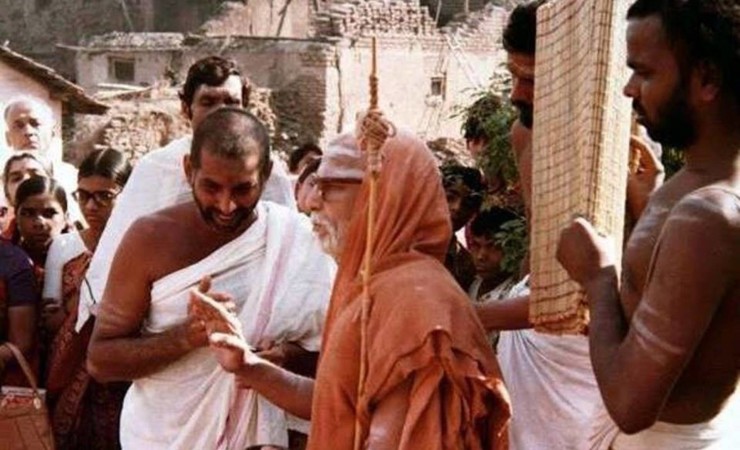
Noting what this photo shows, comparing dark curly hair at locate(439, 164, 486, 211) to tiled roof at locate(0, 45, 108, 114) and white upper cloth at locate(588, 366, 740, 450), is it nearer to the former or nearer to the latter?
white upper cloth at locate(588, 366, 740, 450)

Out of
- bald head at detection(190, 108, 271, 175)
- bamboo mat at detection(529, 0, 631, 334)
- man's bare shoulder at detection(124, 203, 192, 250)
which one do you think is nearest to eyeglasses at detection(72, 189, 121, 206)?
man's bare shoulder at detection(124, 203, 192, 250)

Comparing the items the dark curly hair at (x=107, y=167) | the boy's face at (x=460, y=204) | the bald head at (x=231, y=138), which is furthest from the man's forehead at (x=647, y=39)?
the dark curly hair at (x=107, y=167)

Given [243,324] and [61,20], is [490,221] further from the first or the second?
[61,20]

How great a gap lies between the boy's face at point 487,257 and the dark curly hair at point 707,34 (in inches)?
114

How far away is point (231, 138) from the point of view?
14.0 ft

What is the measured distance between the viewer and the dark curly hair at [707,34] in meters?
2.75

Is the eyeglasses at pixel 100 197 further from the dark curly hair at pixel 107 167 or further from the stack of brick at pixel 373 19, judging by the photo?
the stack of brick at pixel 373 19

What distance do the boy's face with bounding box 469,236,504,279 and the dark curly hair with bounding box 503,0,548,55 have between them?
4.58 ft

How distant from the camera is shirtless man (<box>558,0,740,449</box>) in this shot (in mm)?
2711

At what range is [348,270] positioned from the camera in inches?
141

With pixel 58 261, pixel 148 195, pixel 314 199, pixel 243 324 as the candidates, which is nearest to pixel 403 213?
pixel 314 199

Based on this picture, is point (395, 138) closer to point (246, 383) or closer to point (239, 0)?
point (246, 383)

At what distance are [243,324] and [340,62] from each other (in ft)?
80.9

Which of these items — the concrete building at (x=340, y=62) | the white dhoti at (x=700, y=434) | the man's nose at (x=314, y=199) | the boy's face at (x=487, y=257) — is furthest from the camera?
the concrete building at (x=340, y=62)
